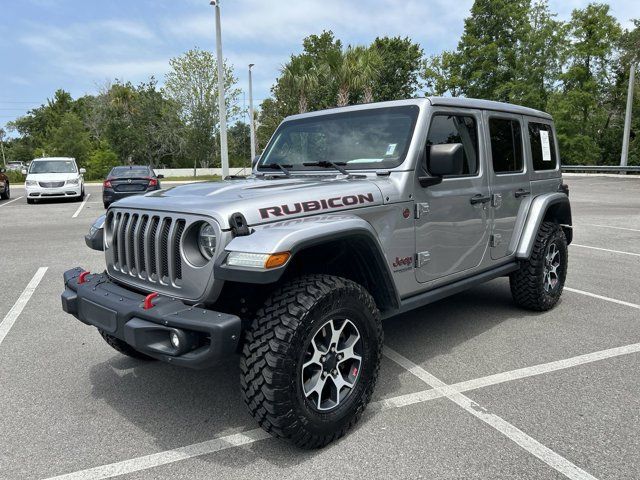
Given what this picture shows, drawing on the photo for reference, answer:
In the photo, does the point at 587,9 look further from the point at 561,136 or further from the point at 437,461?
the point at 437,461

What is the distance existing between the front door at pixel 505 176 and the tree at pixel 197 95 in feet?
117

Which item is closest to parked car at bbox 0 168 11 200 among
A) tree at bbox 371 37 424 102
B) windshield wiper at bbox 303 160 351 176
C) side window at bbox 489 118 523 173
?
windshield wiper at bbox 303 160 351 176

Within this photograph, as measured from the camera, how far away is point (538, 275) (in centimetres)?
466

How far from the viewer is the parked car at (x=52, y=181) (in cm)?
1759

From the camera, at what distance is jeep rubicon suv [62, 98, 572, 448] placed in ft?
8.00

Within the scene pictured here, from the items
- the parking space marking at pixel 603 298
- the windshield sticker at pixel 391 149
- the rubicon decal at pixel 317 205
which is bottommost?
the parking space marking at pixel 603 298

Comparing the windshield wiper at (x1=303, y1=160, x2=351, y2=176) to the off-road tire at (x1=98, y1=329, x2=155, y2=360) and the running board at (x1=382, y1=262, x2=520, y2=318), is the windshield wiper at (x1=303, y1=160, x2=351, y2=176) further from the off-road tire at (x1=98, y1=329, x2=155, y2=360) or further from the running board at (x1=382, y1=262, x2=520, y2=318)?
the off-road tire at (x1=98, y1=329, x2=155, y2=360)

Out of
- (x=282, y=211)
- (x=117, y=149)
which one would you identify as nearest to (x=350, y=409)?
(x=282, y=211)

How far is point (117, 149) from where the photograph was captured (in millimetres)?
48000

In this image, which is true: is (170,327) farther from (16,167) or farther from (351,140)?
(16,167)

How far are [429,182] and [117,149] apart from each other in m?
49.7

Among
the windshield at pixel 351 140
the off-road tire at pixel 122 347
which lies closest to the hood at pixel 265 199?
the windshield at pixel 351 140

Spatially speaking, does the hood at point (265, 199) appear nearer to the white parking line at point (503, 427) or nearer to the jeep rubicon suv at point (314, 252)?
the jeep rubicon suv at point (314, 252)

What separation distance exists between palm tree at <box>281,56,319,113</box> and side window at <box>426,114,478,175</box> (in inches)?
1023
